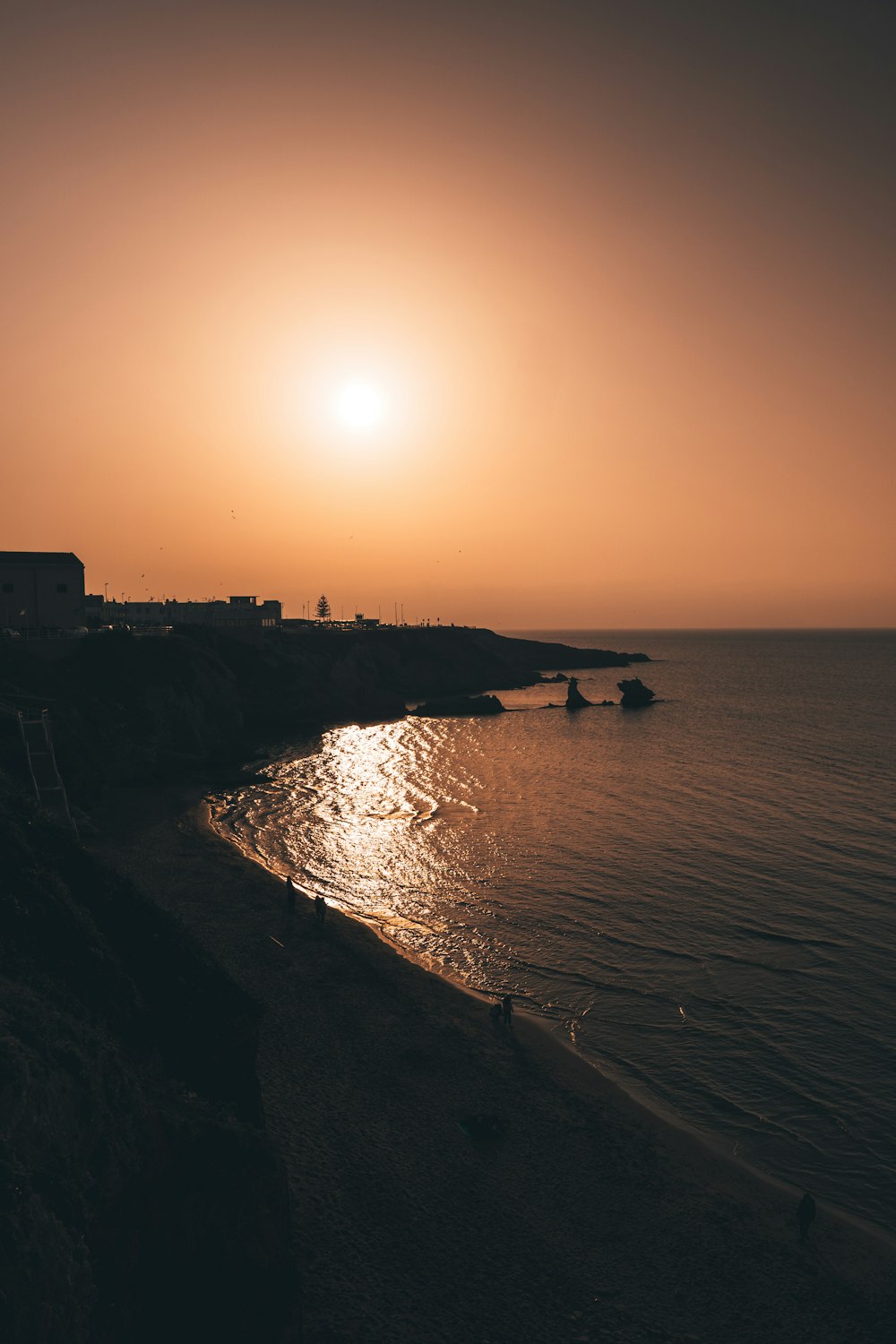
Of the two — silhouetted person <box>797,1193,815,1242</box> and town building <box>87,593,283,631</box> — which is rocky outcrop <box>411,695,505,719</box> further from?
silhouetted person <box>797,1193,815,1242</box>

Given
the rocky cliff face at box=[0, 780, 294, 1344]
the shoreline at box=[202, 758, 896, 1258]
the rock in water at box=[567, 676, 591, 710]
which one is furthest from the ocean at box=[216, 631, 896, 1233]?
the rock in water at box=[567, 676, 591, 710]

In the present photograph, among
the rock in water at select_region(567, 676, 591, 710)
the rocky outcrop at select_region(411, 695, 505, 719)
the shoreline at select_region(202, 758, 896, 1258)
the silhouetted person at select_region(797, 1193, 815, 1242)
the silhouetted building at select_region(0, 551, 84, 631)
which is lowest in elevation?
the shoreline at select_region(202, 758, 896, 1258)

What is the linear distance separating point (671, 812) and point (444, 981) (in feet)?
106

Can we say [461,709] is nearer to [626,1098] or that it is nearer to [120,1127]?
[626,1098]

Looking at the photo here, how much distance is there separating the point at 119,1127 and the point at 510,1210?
448 inches

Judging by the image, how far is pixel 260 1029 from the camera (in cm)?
2539

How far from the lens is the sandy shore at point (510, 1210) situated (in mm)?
15195

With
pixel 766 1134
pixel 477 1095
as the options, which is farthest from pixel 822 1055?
pixel 477 1095

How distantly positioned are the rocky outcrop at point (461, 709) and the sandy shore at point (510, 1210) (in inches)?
3666

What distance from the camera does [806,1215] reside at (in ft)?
56.8

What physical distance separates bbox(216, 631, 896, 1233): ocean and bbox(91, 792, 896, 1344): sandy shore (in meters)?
2.11

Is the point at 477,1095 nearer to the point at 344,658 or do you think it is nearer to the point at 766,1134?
the point at 766,1134

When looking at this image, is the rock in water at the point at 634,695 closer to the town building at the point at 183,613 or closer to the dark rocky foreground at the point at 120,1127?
the town building at the point at 183,613

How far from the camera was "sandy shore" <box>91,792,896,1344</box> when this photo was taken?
49.9ft
